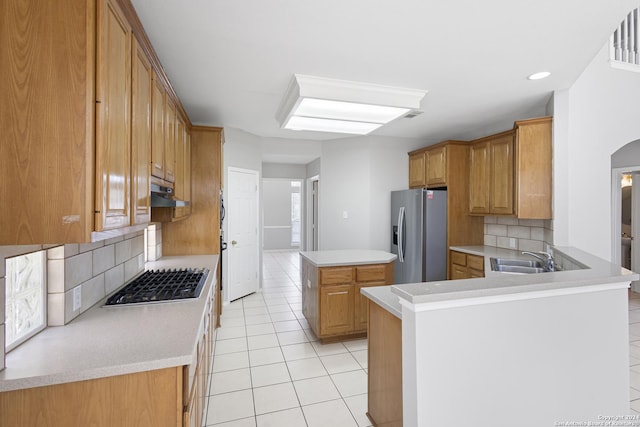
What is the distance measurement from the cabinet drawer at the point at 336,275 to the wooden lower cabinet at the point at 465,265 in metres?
1.72

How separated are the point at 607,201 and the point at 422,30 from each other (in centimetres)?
266

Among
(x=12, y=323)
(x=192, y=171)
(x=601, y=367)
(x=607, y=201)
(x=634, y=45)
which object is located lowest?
(x=601, y=367)

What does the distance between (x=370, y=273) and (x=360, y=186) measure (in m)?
2.20

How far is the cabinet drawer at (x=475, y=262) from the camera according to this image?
375 centimetres

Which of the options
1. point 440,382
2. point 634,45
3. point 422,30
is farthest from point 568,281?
point 634,45

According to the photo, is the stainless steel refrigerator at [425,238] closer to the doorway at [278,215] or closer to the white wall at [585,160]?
the white wall at [585,160]

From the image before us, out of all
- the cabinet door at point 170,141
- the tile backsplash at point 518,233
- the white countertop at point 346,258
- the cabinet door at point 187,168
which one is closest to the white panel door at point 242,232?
the cabinet door at point 187,168

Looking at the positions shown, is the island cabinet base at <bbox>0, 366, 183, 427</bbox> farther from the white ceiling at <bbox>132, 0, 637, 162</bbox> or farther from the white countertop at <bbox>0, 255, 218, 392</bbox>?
the white ceiling at <bbox>132, 0, 637, 162</bbox>

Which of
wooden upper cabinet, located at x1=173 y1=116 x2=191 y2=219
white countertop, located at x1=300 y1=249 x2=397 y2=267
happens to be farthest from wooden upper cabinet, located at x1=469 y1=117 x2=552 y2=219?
wooden upper cabinet, located at x1=173 y1=116 x2=191 y2=219

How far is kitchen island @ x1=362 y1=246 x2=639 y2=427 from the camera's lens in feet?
4.66

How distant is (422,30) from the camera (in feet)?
6.58

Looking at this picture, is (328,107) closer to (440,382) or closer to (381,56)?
(381,56)

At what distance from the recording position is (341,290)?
3.17m

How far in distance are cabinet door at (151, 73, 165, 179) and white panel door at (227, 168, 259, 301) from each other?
2.23m
